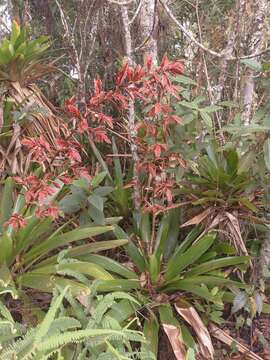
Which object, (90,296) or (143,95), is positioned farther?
(143,95)

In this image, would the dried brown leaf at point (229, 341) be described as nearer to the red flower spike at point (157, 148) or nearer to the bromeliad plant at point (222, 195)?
the bromeliad plant at point (222, 195)

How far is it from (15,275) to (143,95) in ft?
4.43

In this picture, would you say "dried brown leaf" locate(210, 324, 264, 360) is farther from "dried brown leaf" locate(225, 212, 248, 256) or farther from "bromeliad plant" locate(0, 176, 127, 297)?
"bromeliad plant" locate(0, 176, 127, 297)

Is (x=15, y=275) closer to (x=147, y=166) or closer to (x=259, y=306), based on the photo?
(x=147, y=166)

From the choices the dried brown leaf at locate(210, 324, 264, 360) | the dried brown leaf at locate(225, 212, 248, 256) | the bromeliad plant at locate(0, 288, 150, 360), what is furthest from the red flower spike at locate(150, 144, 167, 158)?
the dried brown leaf at locate(210, 324, 264, 360)

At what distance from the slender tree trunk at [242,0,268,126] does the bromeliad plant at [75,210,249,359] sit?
1.06 metres

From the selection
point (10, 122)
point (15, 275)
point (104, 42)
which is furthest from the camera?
point (104, 42)

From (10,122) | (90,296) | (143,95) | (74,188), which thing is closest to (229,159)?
(143,95)

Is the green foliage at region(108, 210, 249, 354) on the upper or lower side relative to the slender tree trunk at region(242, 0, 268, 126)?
lower

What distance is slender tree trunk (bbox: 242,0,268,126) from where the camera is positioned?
349 cm

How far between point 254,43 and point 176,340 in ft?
7.92

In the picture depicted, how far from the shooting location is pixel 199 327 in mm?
2670

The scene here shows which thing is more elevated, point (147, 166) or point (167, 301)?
point (147, 166)

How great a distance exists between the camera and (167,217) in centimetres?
319
